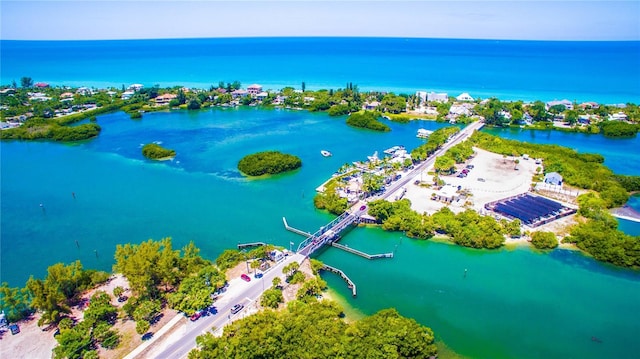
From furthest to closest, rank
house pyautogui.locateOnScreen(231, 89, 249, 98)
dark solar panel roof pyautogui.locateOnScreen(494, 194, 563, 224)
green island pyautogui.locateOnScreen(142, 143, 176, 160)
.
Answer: house pyautogui.locateOnScreen(231, 89, 249, 98)
green island pyautogui.locateOnScreen(142, 143, 176, 160)
dark solar panel roof pyautogui.locateOnScreen(494, 194, 563, 224)

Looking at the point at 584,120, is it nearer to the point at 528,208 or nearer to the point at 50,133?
the point at 528,208

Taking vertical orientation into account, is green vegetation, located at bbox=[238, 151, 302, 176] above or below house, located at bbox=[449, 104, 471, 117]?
below

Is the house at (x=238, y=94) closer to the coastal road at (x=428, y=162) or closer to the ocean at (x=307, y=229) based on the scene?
the ocean at (x=307, y=229)

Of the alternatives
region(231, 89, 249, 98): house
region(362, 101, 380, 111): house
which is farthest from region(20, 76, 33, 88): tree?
region(362, 101, 380, 111): house

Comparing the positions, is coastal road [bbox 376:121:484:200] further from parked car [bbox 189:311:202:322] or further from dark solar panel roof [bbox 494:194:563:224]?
parked car [bbox 189:311:202:322]

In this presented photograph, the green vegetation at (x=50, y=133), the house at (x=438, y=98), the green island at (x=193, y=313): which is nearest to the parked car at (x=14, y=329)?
the green island at (x=193, y=313)

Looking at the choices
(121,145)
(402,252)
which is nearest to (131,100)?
(121,145)

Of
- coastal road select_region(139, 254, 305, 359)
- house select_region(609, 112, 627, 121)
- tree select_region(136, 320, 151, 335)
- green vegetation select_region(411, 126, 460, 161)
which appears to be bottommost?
coastal road select_region(139, 254, 305, 359)

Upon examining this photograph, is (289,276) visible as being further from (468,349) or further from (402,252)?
(468,349)
